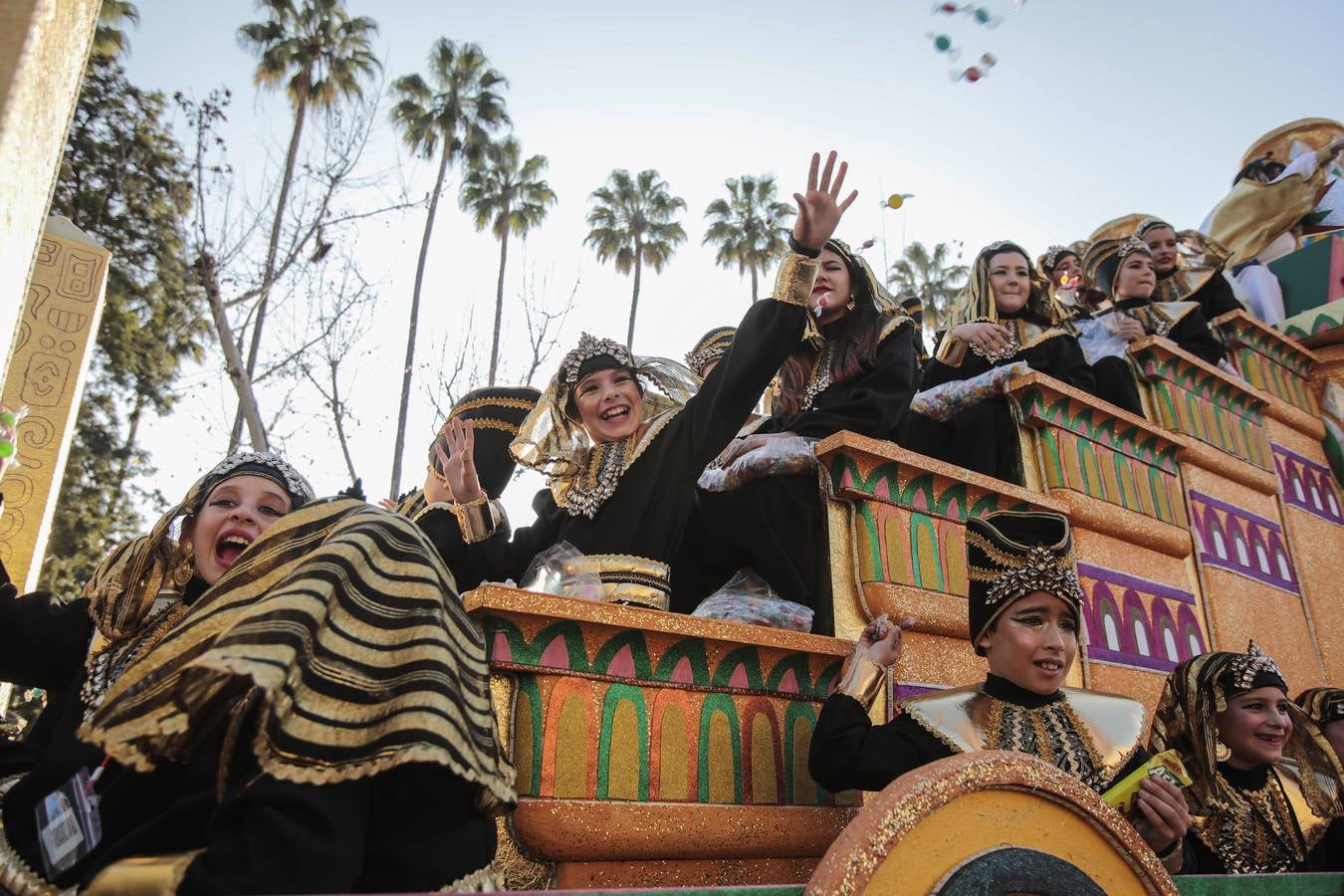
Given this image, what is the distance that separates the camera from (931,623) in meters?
3.36

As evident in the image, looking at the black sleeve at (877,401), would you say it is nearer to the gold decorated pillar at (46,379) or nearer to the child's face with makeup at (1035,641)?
the child's face with makeup at (1035,641)

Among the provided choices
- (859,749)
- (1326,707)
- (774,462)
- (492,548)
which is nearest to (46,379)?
(492,548)

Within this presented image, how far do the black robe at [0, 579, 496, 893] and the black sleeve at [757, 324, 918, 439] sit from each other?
251 centimetres

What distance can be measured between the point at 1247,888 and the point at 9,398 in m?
5.53

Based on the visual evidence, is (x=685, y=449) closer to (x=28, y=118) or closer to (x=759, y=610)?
(x=759, y=610)

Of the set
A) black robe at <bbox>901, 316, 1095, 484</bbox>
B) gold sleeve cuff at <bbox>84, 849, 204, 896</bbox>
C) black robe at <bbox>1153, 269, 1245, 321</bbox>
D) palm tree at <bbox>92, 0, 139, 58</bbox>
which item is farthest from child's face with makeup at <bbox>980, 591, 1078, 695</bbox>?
palm tree at <bbox>92, 0, 139, 58</bbox>

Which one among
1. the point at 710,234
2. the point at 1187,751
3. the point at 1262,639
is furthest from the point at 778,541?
the point at 710,234

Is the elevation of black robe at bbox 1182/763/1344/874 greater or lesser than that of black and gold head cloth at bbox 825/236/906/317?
lesser

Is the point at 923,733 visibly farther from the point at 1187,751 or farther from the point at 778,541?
the point at 1187,751

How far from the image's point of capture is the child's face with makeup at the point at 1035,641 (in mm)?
2676

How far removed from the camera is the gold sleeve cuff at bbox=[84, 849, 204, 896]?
123cm

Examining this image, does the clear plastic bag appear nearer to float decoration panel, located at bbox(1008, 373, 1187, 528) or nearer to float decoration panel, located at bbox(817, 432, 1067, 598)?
float decoration panel, located at bbox(817, 432, 1067, 598)

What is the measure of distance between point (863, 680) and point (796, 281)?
4.33ft

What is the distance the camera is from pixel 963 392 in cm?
478
